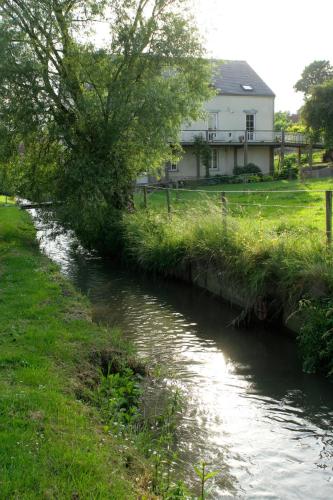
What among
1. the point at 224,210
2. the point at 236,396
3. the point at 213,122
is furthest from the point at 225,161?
the point at 236,396

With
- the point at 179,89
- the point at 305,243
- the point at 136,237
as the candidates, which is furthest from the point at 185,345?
the point at 179,89

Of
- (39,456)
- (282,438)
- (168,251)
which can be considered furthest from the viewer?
(168,251)

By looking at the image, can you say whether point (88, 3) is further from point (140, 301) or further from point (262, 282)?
point (262, 282)

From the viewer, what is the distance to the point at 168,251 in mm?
13680

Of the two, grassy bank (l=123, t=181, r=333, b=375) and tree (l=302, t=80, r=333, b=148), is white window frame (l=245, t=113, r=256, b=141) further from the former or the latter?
grassy bank (l=123, t=181, r=333, b=375)

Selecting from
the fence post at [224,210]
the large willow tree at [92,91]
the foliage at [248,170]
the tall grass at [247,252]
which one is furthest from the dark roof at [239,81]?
the fence post at [224,210]

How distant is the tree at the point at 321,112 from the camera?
135 feet

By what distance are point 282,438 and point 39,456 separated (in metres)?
2.91

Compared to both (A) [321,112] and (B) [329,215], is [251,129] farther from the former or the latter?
(B) [329,215]

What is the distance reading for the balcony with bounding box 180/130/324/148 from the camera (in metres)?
41.8

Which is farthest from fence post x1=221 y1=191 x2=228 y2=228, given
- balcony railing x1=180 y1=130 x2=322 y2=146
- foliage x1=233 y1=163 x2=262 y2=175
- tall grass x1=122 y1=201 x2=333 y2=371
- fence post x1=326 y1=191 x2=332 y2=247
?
foliage x1=233 y1=163 x2=262 y2=175

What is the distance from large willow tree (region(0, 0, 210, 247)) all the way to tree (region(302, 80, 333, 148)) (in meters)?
25.7

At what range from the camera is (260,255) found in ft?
32.7

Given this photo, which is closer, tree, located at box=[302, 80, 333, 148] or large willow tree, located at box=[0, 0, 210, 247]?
large willow tree, located at box=[0, 0, 210, 247]
